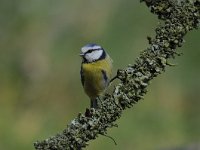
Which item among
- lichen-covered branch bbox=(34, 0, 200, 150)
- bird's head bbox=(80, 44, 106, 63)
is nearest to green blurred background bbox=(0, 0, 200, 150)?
bird's head bbox=(80, 44, 106, 63)

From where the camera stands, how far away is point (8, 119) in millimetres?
7945

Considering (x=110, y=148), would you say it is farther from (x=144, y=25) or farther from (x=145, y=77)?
(x=145, y=77)

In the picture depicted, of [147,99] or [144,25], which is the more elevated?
[144,25]

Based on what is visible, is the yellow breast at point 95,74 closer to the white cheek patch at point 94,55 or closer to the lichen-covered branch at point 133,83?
Result: the white cheek patch at point 94,55

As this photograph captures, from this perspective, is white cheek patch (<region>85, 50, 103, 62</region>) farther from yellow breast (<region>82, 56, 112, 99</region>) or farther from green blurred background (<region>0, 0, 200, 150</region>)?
green blurred background (<region>0, 0, 200, 150</region>)

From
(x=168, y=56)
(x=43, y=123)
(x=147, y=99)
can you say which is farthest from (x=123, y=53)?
(x=168, y=56)

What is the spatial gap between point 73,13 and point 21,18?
1.97ft

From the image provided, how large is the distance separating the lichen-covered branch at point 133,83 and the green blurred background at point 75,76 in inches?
182

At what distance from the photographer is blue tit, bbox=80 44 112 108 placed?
14.3 ft

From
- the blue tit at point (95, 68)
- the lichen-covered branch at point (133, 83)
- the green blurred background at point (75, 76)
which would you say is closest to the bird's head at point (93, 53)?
the blue tit at point (95, 68)

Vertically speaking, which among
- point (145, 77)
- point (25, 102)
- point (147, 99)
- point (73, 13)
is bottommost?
point (145, 77)

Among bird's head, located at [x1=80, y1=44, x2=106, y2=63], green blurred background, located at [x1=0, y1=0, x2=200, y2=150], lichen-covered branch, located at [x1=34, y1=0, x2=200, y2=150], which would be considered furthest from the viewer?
green blurred background, located at [x1=0, y1=0, x2=200, y2=150]

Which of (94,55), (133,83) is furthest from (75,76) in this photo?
(133,83)

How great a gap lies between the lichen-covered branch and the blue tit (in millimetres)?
1669
